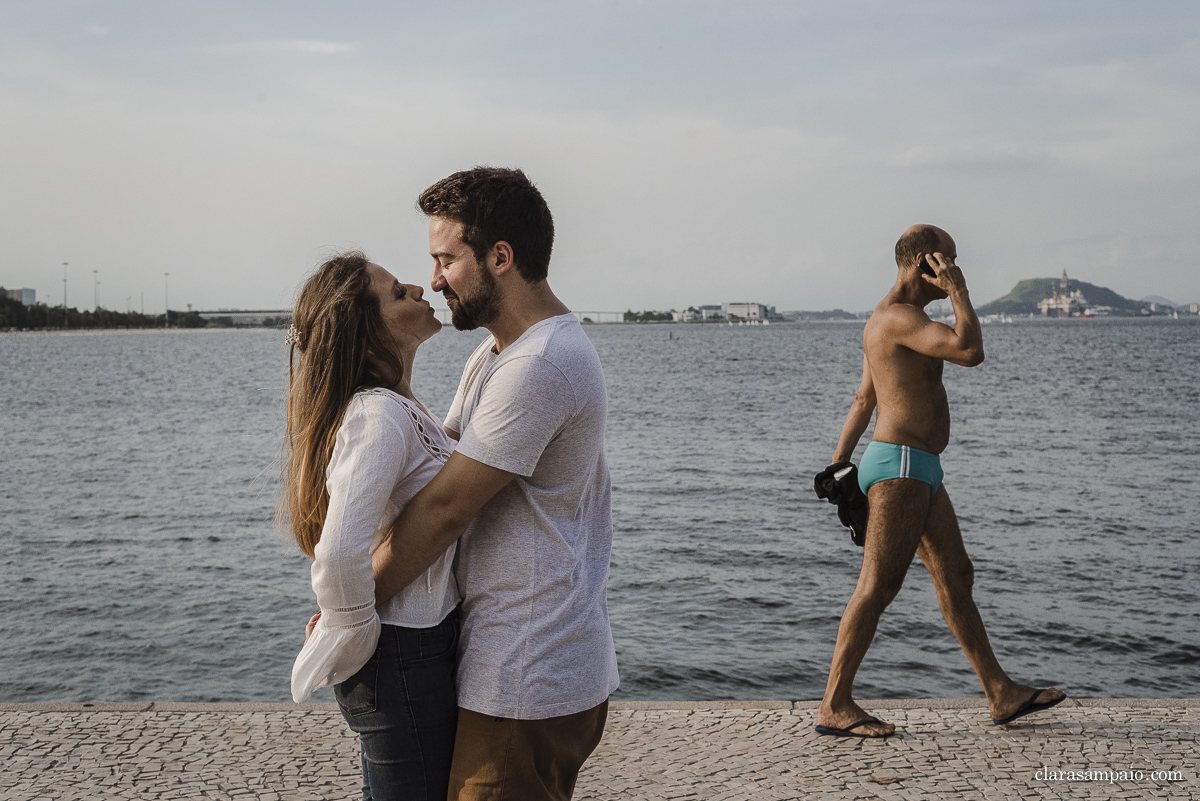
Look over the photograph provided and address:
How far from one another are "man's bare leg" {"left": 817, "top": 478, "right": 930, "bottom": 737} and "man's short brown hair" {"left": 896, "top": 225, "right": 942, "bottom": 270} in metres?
1.08

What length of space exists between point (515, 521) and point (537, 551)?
8 cm

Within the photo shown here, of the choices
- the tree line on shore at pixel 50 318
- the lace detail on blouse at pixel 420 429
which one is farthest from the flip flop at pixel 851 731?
the tree line on shore at pixel 50 318

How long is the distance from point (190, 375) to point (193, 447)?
3731 cm

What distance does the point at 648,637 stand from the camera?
945cm

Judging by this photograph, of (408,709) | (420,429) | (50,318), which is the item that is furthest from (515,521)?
(50,318)

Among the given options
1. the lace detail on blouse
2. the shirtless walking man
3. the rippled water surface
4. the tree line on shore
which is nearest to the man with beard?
the lace detail on blouse

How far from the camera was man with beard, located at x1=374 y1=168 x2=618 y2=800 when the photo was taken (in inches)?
85.0

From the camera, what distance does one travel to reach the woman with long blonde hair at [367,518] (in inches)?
83.3

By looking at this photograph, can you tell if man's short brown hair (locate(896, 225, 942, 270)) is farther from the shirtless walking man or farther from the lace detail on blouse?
the lace detail on blouse

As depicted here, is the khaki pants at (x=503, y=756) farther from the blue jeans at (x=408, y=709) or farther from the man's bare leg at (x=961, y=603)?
the man's bare leg at (x=961, y=603)

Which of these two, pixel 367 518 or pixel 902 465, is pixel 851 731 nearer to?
pixel 902 465


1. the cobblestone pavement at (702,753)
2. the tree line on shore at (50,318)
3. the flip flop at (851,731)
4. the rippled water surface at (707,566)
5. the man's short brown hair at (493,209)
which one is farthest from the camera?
the tree line on shore at (50,318)

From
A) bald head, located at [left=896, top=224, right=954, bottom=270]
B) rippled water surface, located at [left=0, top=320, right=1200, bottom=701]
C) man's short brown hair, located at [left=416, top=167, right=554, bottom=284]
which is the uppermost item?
bald head, located at [left=896, top=224, right=954, bottom=270]

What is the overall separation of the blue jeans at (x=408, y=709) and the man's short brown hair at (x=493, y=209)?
2.86 ft
